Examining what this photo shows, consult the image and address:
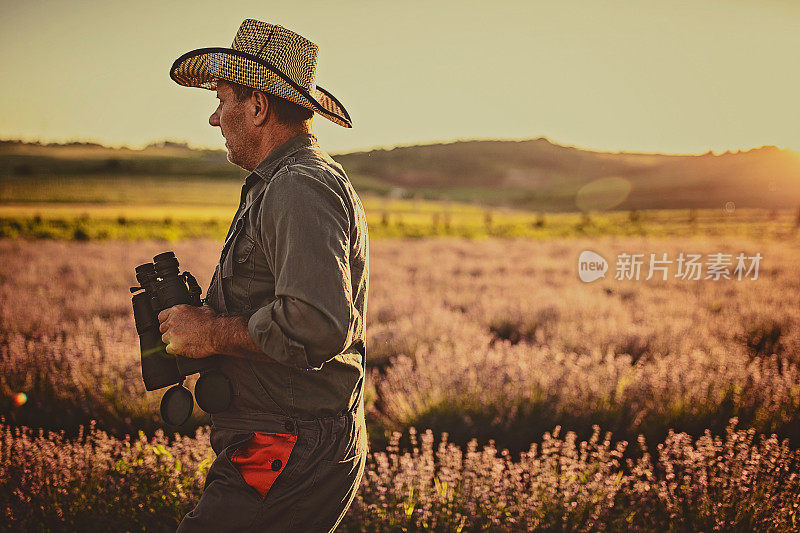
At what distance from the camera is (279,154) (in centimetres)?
165

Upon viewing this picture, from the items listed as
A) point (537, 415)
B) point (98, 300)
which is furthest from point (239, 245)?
point (98, 300)

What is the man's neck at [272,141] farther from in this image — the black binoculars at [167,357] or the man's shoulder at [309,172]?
the black binoculars at [167,357]

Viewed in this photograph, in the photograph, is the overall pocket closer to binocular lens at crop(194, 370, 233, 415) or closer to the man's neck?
binocular lens at crop(194, 370, 233, 415)

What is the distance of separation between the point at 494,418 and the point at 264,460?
8.23 feet

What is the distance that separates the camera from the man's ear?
1.64 m

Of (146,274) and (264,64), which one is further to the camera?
(146,274)

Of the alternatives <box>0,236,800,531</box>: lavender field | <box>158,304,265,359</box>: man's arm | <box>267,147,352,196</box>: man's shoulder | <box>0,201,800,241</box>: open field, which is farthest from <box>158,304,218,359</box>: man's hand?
<box>0,201,800,241</box>: open field

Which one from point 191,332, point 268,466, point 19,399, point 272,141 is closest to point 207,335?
point 191,332

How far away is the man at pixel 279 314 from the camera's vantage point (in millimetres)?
Answer: 1345

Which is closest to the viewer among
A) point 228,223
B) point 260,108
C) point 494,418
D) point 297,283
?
point 297,283

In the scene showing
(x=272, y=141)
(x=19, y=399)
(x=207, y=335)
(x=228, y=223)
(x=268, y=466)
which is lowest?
(x=19, y=399)

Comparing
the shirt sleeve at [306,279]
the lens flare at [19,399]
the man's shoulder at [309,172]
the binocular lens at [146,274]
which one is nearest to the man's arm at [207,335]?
the shirt sleeve at [306,279]

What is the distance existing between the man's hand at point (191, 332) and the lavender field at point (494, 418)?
1.39 m

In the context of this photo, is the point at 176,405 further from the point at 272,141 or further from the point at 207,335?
the point at 272,141
